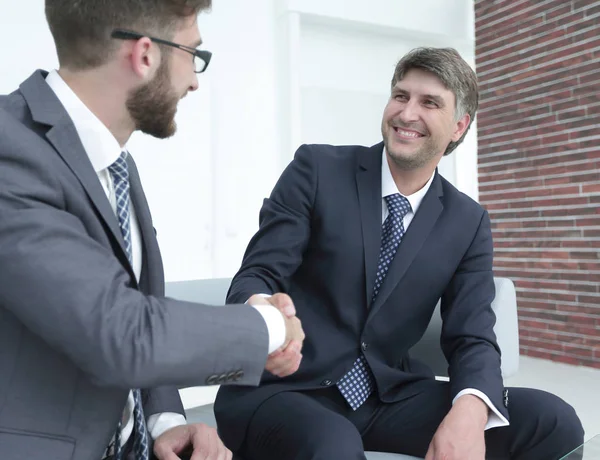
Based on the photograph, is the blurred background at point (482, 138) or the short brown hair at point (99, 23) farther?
the blurred background at point (482, 138)

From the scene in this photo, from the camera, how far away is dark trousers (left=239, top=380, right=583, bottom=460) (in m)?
1.44

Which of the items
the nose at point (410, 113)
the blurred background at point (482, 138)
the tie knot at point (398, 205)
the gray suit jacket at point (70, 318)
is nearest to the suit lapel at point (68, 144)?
the gray suit jacket at point (70, 318)

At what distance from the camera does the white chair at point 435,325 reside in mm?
1954

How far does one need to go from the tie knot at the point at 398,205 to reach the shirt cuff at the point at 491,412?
0.49 m

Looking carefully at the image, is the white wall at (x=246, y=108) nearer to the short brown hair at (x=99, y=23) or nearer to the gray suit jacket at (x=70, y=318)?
the short brown hair at (x=99, y=23)

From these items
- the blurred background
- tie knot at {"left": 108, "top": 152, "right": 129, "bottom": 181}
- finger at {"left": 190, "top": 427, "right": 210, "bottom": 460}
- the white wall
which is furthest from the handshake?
the white wall

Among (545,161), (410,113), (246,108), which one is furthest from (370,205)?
(545,161)

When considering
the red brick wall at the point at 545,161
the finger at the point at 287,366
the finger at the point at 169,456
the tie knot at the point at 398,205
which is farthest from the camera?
the red brick wall at the point at 545,161

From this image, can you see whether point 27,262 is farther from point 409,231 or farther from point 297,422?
point 409,231

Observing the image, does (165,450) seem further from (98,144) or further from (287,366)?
(98,144)

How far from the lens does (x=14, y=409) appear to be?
978 millimetres

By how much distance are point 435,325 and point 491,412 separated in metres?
0.44

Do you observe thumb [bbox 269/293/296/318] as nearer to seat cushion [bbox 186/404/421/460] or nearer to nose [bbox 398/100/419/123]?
seat cushion [bbox 186/404/421/460]

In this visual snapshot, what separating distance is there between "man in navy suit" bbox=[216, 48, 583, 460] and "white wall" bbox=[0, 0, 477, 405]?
116 inches
